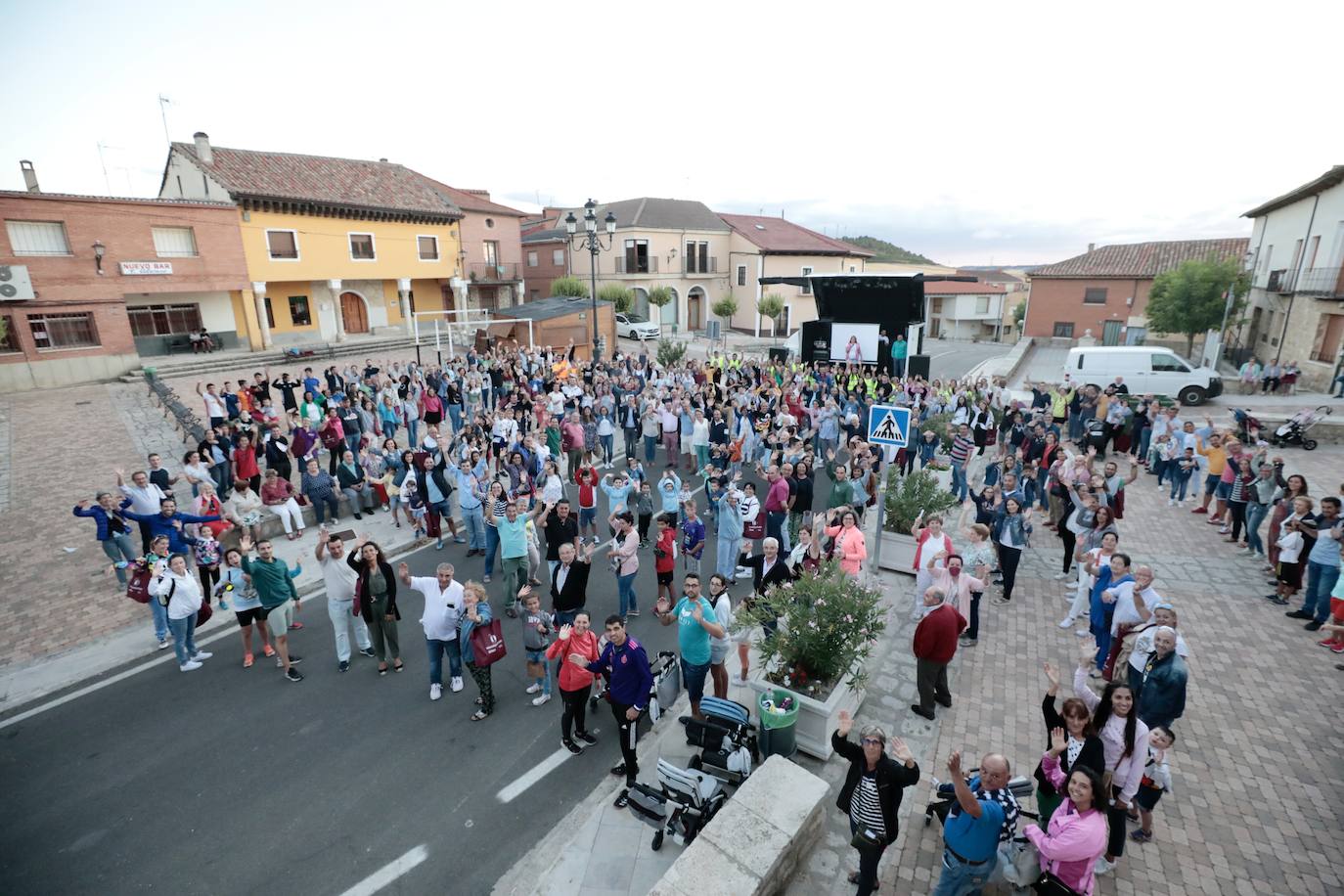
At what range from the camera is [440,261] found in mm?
35594

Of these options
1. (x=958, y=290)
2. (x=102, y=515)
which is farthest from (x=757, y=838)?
(x=958, y=290)

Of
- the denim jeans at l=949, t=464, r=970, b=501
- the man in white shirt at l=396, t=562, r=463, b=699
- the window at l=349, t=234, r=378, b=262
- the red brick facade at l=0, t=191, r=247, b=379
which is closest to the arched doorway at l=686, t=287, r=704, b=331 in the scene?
the window at l=349, t=234, r=378, b=262

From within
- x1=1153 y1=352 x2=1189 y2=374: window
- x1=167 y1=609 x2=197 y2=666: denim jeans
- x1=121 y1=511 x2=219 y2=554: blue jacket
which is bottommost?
x1=167 y1=609 x2=197 y2=666: denim jeans

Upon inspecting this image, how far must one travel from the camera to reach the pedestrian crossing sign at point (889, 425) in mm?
8484

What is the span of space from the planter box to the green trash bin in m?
0.11

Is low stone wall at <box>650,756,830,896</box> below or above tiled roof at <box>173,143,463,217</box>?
Answer: below

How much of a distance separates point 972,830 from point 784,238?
4684 centimetres

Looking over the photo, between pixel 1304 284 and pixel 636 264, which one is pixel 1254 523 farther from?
pixel 636 264

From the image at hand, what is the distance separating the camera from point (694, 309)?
4575cm

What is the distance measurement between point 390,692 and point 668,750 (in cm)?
334

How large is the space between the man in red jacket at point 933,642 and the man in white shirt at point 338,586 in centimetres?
620

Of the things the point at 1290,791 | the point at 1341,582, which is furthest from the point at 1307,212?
the point at 1290,791

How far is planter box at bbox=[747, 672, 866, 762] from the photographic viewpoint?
19.2ft

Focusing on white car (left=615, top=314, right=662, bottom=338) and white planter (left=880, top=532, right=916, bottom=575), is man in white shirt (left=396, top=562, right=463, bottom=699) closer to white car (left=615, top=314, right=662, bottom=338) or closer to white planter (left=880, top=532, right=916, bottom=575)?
white planter (left=880, top=532, right=916, bottom=575)
